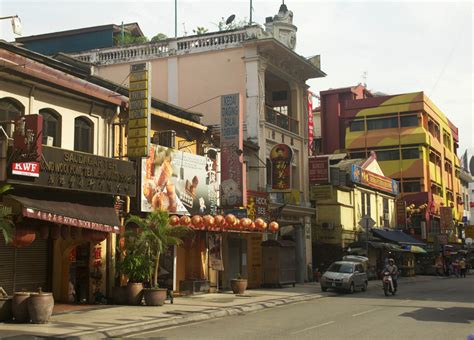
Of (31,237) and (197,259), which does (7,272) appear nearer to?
(31,237)

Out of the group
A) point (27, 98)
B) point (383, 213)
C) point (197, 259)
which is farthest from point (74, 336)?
point (383, 213)

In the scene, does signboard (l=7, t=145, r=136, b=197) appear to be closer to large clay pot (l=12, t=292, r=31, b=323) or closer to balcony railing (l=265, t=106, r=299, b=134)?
large clay pot (l=12, t=292, r=31, b=323)

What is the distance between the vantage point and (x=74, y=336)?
13.0 m

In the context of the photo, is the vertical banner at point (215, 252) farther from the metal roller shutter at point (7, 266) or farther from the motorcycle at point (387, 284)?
the metal roller shutter at point (7, 266)

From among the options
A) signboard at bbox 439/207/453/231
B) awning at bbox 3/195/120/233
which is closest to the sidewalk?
awning at bbox 3/195/120/233

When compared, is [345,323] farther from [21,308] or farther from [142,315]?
[21,308]

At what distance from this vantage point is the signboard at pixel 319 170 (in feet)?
118

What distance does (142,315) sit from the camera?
16844mm

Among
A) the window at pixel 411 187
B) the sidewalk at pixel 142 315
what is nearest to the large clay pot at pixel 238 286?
the sidewalk at pixel 142 315

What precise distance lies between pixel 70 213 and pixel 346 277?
1474 cm

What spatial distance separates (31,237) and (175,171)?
772 cm

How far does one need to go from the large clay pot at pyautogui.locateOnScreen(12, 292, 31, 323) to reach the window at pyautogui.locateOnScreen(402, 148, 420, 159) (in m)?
52.1

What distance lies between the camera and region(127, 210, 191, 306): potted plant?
19.4 m

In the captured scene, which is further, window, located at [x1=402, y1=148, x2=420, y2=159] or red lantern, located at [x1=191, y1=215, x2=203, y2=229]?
window, located at [x1=402, y1=148, x2=420, y2=159]
